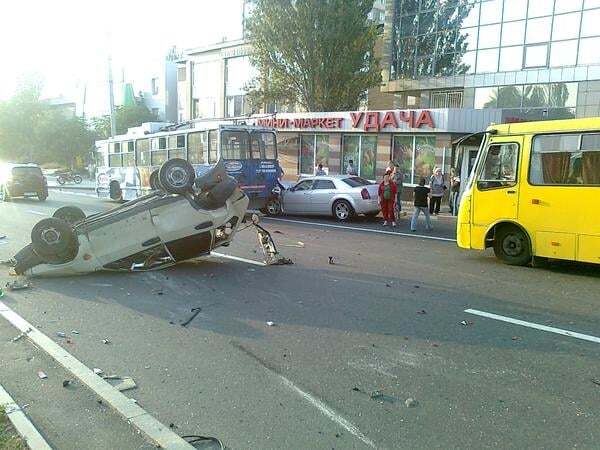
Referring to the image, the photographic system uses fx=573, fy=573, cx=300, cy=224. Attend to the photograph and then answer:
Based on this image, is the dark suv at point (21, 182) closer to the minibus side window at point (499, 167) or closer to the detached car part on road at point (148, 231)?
the detached car part on road at point (148, 231)

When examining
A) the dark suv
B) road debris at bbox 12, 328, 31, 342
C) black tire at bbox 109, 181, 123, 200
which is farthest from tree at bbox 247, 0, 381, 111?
road debris at bbox 12, 328, 31, 342

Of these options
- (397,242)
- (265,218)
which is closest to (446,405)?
(397,242)

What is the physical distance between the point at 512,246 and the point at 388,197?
21.2ft

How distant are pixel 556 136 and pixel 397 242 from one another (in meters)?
4.48

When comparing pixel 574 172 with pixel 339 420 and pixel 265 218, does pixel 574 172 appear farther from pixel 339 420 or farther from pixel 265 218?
pixel 265 218

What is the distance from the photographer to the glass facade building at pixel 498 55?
84.7ft

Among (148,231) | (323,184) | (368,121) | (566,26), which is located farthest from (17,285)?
(566,26)

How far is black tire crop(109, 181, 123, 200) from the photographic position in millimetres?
23688

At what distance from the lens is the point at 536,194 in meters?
9.70

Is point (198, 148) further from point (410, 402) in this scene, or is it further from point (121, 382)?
point (410, 402)

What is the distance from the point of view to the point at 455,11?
100 ft

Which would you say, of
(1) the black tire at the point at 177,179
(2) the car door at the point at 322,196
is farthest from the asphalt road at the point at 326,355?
(2) the car door at the point at 322,196

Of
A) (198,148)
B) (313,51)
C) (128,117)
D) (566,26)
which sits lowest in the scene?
(198,148)

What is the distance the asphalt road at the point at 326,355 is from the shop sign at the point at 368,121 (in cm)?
1502
